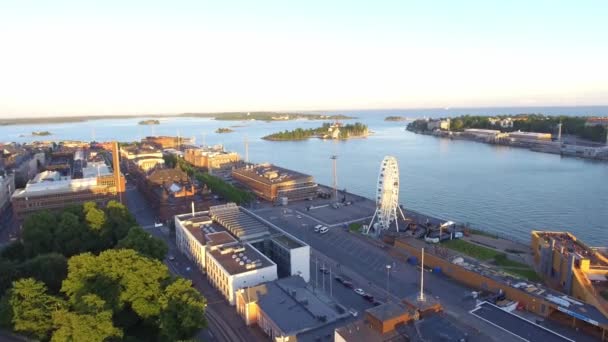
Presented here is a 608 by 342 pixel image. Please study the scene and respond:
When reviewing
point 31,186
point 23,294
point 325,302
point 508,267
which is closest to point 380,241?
point 508,267

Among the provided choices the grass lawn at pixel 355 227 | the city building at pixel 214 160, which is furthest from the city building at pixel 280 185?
the city building at pixel 214 160

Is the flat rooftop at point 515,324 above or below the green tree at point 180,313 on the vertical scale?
below

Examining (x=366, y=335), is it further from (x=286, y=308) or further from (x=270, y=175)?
(x=270, y=175)

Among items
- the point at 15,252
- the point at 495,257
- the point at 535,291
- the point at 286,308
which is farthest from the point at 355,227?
the point at 15,252

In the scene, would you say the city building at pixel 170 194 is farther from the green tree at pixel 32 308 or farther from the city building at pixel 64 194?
the green tree at pixel 32 308

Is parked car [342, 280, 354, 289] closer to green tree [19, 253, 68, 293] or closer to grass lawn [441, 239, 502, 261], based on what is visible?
grass lawn [441, 239, 502, 261]

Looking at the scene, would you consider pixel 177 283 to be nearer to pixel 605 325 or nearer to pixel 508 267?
pixel 605 325
